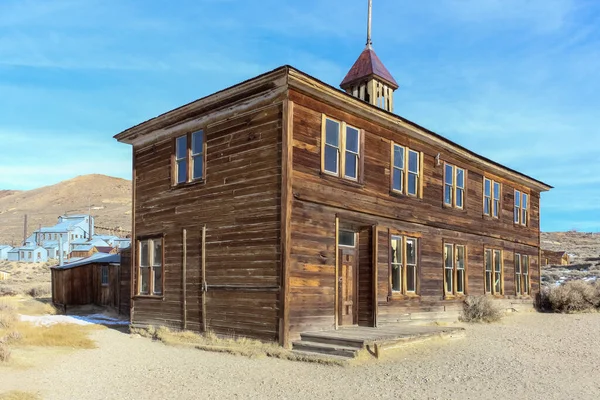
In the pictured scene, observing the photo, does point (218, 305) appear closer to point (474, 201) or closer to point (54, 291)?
point (474, 201)

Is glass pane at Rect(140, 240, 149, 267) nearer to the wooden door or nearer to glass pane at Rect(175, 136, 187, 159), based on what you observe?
glass pane at Rect(175, 136, 187, 159)

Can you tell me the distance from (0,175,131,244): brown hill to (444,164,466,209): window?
277 ft

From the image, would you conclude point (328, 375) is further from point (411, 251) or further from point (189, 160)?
point (189, 160)

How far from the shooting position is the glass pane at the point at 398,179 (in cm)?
1770

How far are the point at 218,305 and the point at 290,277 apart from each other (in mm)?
2786

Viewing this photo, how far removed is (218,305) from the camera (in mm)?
15031

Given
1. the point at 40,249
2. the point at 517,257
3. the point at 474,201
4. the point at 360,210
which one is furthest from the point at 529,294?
the point at 40,249

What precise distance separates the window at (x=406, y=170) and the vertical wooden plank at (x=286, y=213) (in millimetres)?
4949

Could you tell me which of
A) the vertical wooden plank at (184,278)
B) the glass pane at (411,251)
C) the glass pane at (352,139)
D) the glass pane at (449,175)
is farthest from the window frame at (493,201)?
the vertical wooden plank at (184,278)

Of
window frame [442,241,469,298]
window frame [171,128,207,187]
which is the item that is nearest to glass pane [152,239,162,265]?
window frame [171,128,207,187]

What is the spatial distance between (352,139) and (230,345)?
6.53m

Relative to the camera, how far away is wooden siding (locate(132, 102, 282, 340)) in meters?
13.8

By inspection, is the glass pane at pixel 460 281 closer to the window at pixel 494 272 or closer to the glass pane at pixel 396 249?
the window at pixel 494 272

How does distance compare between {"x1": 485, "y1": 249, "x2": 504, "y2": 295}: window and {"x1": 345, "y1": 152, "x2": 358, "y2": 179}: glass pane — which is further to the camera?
{"x1": 485, "y1": 249, "x2": 504, "y2": 295}: window
